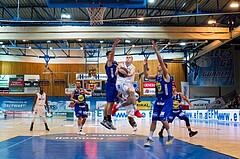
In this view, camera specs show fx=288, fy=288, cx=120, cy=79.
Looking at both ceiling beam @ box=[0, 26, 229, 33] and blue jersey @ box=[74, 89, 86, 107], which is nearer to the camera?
blue jersey @ box=[74, 89, 86, 107]

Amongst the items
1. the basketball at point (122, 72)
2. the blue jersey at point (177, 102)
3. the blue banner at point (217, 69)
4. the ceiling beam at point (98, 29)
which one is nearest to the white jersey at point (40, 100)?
the ceiling beam at point (98, 29)

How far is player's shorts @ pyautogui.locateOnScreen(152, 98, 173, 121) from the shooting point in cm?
761

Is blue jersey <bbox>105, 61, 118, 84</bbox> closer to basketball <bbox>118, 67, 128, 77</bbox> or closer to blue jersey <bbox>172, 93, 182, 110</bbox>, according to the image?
basketball <bbox>118, 67, 128, 77</bbox>

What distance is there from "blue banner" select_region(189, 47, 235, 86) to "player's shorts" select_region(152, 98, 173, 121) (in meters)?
20.9

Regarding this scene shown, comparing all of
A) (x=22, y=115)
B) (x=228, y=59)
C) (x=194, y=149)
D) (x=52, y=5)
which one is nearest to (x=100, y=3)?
(x=52, y=5)

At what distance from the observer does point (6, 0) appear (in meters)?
20.8

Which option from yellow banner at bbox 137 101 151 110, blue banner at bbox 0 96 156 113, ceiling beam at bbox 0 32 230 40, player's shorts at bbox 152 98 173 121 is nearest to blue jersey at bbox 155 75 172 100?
player's shorts at bbox 152 98 173 121

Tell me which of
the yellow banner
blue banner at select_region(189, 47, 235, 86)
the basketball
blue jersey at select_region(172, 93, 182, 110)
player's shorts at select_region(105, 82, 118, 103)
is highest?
blue banner at select_region(189, 47, 235, 86)

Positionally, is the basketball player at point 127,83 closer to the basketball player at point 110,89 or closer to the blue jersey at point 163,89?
the basketball player at point 110,89

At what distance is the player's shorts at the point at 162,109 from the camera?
7.61 meters

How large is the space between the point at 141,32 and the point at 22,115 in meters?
21.2

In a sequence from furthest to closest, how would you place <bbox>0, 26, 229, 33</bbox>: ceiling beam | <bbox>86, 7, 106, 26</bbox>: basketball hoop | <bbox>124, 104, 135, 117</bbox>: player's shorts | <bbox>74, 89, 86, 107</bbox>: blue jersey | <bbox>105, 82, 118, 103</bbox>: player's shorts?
1. <bbox>0, 26, 229, 33</bbox>: ceiling beam
2. <bbox>86, 7, 106, 26</bbox>: basketball hoop
3. <bbox>74, 89, 86, 107</bbox>: blue jersey
4. <bbox>124, 104, 135, 117</bbox>: player's shorts
5. <bbox>105, 82, 118, 103</bbox>: player's shorts

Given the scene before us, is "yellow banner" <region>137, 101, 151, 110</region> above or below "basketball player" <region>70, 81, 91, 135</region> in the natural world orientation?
below

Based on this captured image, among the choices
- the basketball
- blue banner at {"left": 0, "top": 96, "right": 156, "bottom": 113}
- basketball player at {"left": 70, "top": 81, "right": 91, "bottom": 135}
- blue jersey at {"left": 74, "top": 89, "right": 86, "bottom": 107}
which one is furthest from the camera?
blue banner at {"left": 0, "top": 96, "right": 156, "bottom": 113}
